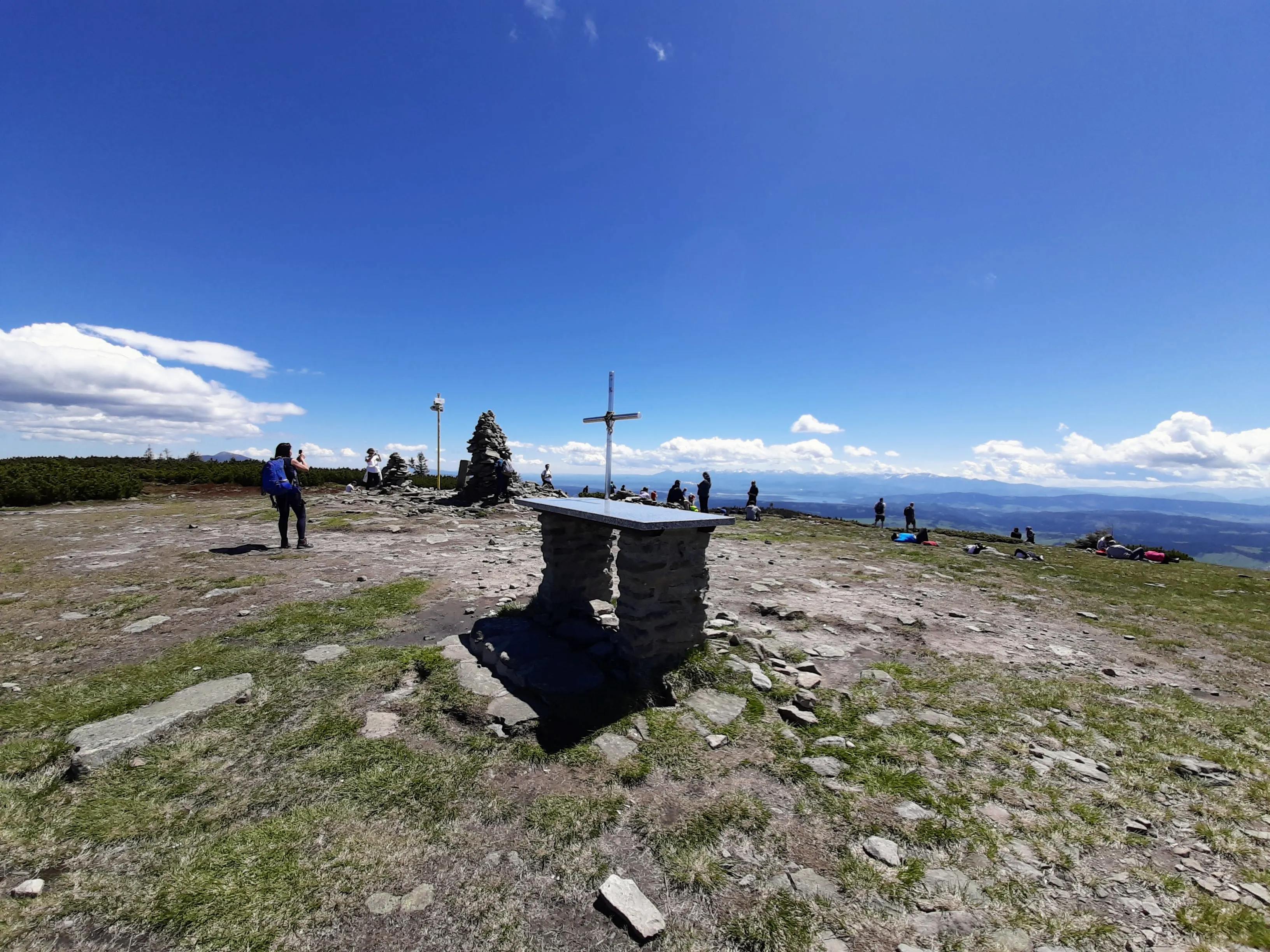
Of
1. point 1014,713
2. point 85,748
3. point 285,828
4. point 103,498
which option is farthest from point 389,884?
point 103,498

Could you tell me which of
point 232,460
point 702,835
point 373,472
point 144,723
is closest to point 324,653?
point 144,723

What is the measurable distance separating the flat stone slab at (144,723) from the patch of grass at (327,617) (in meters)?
1.35

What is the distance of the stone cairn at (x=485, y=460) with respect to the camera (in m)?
25.5

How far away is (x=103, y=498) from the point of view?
23.4 meters

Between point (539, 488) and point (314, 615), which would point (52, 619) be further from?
point (539, 488)

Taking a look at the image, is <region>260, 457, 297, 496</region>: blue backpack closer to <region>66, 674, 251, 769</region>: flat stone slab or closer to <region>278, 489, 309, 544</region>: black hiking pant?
<region>278, 489, 309, 544</region>: black hiking pant

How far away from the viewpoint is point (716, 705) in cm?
592

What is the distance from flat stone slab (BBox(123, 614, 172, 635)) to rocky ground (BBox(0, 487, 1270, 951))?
58 mm

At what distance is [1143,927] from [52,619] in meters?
13.0

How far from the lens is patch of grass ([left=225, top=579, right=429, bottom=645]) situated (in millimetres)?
7133

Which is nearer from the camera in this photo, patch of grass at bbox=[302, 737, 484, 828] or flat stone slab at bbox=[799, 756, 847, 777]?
patch of grass at bbox=[302, 737, 484, 828]

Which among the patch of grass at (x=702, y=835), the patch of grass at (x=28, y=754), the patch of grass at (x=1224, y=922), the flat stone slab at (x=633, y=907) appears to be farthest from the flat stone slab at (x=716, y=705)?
the patch of grass at (x=28, y=754)

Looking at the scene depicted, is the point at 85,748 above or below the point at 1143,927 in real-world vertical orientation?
above

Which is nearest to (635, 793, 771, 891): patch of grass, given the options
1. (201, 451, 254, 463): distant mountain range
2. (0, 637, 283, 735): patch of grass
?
(0, 637, 283, 735): patch of grass
